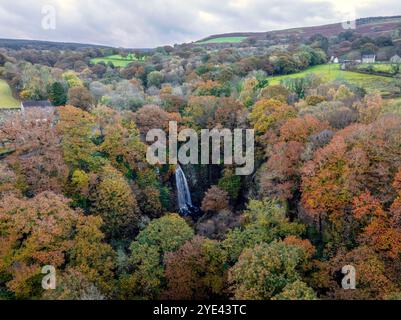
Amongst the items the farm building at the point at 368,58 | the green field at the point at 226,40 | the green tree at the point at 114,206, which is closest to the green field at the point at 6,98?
the green tree at the point at 114,206

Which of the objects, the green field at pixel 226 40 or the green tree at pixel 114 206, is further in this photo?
the green field at pixel 226 40

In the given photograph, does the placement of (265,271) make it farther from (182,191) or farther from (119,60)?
(119,60)

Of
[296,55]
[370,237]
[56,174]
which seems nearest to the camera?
[370,237]

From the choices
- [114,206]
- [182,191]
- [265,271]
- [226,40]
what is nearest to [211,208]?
[182,191]

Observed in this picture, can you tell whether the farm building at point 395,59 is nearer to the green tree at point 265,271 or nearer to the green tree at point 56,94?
the green tree at point 265,271

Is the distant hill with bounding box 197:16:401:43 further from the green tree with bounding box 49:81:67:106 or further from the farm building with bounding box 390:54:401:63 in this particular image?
the green tree with bounding box 49:81:67:106

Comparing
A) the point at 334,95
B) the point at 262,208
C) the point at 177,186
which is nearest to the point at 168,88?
the point at 177,186
